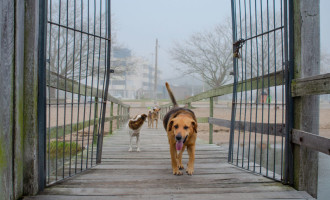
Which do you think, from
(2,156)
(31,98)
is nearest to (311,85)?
(31,98)

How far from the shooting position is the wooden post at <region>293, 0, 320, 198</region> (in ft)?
7.81

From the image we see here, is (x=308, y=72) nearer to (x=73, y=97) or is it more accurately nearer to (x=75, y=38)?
(x=73, y=97)

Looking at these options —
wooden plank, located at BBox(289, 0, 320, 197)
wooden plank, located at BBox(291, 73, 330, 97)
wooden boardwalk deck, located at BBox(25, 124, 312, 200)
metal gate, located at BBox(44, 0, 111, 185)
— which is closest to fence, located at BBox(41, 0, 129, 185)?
metal gate, located at BBox(44, 0, 111, 185)

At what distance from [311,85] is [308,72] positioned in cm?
27

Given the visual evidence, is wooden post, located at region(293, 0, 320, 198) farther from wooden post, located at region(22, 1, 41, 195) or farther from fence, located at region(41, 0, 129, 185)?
wooden post, located at region(22, 1, 41, 195)

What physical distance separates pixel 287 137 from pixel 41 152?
95.8 inches

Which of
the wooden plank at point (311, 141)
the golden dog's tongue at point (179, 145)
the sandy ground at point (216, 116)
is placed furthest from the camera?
the sandy ground at point (216, 116)

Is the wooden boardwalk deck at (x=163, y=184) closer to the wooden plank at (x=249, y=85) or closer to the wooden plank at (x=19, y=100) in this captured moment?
the wooden plank at (x=19, y=100)

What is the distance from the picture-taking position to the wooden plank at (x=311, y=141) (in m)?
1.96

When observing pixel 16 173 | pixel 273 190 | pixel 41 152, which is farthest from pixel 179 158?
pixel 16 173

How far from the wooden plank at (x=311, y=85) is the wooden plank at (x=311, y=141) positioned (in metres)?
0.37

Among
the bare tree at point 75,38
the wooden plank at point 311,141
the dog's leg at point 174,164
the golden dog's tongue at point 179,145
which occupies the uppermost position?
the bare tree at point 75,38

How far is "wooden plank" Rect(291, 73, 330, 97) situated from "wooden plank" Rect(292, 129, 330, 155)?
1.20ft

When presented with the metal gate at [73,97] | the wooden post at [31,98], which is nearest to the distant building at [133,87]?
the metal gate at [73,97]
